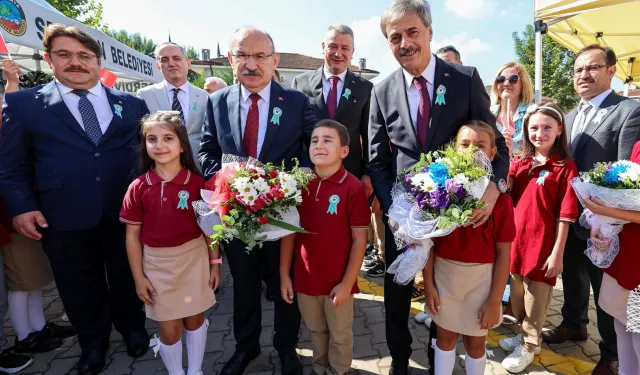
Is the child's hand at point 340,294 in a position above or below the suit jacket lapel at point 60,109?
below

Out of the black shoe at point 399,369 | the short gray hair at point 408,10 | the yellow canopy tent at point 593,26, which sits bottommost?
the black shoe at point 399,369

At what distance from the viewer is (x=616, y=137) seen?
294 centimetres

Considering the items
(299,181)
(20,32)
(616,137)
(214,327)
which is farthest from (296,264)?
(20,32)

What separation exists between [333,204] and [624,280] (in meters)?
1.89

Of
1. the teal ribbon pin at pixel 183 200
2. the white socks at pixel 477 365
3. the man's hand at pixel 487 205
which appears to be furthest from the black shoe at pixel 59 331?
the man's hand at pixel 487 205

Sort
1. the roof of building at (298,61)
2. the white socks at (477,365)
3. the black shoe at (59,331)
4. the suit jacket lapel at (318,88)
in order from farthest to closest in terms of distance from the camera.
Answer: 1. the roof of building at (298,61)
2. the suit jacket lapel at (318,88)
3. the black shoe at (59,331)
4. the white socks at (477,365)

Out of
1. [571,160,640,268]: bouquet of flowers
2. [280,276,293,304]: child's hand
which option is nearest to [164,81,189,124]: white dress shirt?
[280,276,293,304]: child's hand

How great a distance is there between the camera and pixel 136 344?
329 centimetres

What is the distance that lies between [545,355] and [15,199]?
4.60 meters

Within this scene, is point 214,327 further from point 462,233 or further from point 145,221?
point 462,233

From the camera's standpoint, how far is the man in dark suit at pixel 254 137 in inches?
109

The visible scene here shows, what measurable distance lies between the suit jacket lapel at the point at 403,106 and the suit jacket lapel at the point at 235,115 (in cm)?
122

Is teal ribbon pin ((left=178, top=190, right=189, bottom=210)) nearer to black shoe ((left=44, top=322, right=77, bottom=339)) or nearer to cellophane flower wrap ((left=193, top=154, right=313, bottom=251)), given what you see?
cellophane flower wrap ((left=193, top=154, right=313, bottom=251))

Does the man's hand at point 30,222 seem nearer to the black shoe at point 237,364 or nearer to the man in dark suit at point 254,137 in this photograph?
the man in dark suit at point 254,137
